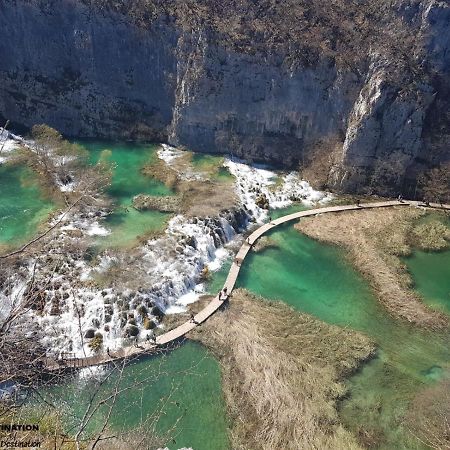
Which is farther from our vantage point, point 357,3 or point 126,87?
point 126,87

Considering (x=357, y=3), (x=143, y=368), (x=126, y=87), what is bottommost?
(x=143, y=368)

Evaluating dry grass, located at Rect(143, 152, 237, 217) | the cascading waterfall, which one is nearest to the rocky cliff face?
dry grass, located at Rect(143, 152, 237, 217)

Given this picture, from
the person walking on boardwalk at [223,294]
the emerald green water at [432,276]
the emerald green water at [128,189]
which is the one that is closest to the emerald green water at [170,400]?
the person walking on boardwalk at [223,294]

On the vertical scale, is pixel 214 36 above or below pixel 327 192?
above

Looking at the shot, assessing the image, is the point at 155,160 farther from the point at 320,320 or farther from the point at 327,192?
the point at 320,320

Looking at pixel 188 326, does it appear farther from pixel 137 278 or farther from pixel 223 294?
pixel 137 278

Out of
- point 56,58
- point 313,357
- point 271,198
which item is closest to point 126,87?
point 56,58

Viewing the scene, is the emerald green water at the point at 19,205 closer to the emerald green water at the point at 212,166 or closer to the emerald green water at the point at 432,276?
the emerald green water at the point at 212,166
